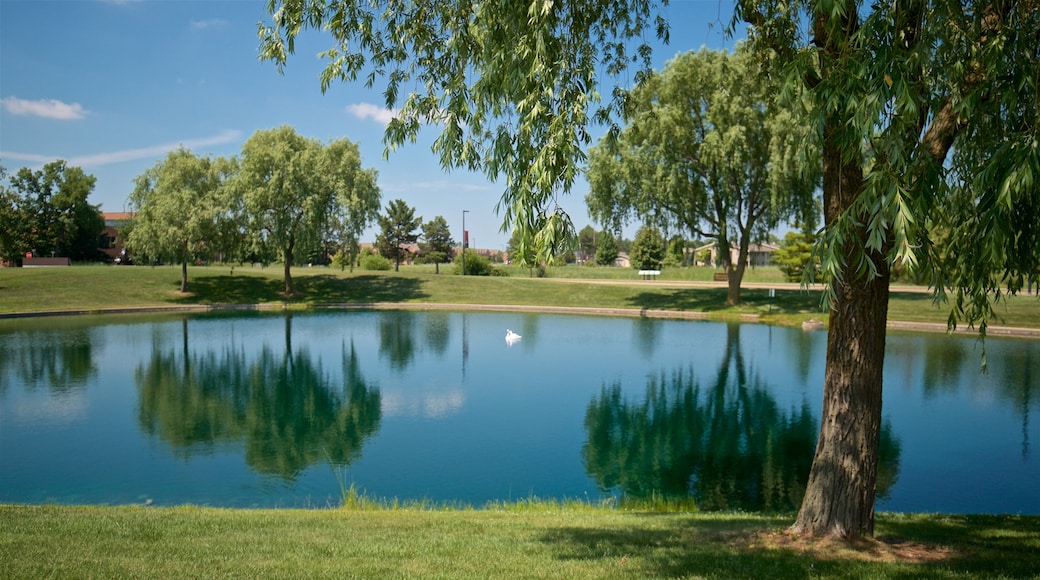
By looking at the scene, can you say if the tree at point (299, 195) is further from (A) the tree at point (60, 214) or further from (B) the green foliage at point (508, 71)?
(B) the green foliage at point (508, 71)

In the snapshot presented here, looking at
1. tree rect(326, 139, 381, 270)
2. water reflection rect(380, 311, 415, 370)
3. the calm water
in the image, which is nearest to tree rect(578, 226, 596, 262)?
tree rect(326, 139, 381, 270)

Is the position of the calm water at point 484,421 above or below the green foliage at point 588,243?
Answer: below

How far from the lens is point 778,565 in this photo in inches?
205

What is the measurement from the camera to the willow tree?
182 inches

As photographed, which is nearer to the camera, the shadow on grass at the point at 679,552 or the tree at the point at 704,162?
the shadow on grass at the point at 679,552

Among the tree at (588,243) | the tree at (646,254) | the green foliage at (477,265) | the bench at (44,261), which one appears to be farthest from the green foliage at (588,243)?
the bench at (44,261)

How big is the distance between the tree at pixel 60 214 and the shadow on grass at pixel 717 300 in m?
46.0

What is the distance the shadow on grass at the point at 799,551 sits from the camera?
5.07 metres

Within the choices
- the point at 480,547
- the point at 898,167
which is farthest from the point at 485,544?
the point at 898,167

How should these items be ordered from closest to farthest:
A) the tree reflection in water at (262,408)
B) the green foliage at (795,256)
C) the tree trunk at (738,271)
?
the tree reflection in water at (262,408) → the tree trunk at (738,271) → the green foliage at (795,256)

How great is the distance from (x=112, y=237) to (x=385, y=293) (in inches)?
2429

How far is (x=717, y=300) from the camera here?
38875 mm

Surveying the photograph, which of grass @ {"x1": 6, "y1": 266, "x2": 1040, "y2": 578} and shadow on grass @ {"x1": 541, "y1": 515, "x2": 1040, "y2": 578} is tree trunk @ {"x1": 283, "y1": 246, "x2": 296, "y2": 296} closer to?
grass @ {"x1": 6, "y1": 266, "x2": 1040, "y2": 578}

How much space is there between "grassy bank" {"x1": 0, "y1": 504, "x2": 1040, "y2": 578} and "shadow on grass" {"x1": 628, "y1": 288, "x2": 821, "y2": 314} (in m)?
29.1
